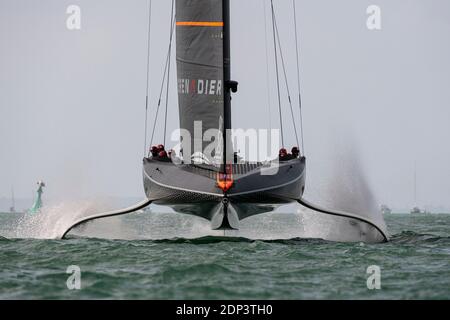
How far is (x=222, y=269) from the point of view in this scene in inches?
619

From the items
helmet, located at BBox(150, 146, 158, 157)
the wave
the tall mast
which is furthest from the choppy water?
the tall mast

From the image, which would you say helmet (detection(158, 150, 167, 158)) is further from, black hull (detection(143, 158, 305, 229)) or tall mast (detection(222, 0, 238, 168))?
tall mast (detection(222, 0, 238, 168))

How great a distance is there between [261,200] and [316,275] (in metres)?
6.19

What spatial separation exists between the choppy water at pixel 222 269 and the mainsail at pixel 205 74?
94.9 inches

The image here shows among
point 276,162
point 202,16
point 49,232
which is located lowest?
point 49,232

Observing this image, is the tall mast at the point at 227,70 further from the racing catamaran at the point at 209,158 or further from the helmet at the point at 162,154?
the helmet at the point at 162,154

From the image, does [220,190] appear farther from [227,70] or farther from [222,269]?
[222,269]

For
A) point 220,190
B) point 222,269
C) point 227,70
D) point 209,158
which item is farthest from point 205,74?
→ point 222,269

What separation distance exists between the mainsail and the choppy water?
2.41 m
